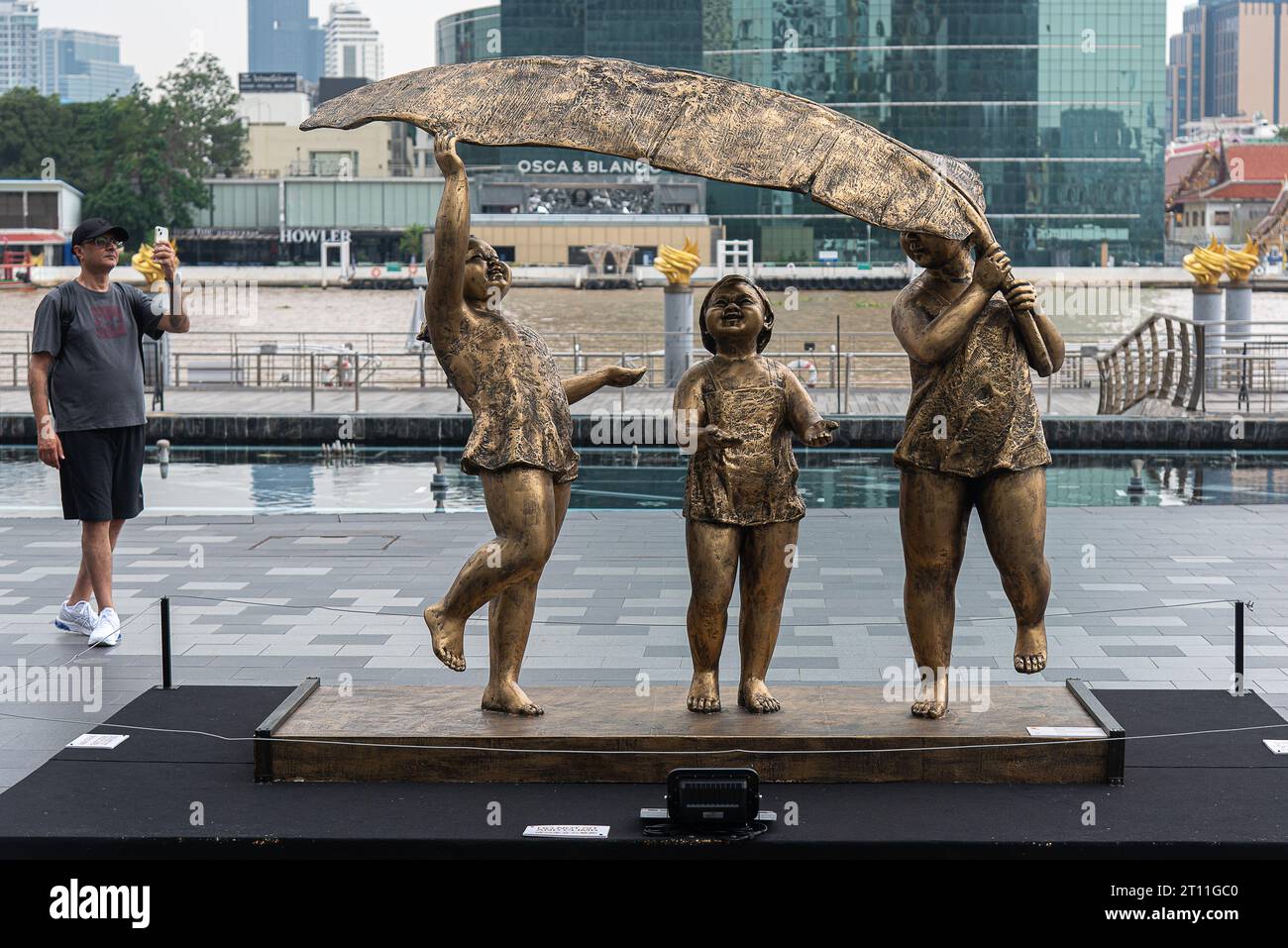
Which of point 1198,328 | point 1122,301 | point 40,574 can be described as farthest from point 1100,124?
point 40,574

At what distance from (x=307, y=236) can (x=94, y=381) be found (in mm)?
73433

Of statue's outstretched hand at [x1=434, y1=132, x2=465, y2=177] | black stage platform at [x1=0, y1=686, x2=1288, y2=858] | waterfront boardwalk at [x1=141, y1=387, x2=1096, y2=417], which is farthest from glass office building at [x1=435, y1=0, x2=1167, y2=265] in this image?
black stage platform at [x1=0, y1=686, x2=1288, y2=858]

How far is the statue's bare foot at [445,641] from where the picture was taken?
16.9ft

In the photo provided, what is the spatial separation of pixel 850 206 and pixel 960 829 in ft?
5.95

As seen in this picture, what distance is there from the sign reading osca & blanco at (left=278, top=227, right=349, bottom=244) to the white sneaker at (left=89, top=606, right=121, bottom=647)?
72.1 meters

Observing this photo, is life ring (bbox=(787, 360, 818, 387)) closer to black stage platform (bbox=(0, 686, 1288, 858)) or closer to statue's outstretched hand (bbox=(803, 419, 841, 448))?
statue's outstretched hand (bbox=(803, 419, 841, 448))

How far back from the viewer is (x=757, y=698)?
17.5 feet

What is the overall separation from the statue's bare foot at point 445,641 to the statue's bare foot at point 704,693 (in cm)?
76

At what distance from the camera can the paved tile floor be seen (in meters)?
7.05

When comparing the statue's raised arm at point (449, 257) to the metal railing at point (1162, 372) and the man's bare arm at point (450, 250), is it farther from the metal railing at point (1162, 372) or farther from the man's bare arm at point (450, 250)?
the metal railing at point (1162, 372)

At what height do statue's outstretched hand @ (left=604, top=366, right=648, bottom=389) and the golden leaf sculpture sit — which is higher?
the golden leaf sculpture

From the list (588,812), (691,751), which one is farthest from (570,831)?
(691,751)

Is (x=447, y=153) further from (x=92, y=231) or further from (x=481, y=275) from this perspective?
(x=92, y=231)

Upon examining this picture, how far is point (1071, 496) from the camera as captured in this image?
45.7ft
